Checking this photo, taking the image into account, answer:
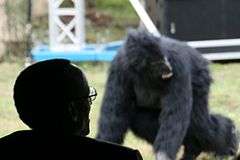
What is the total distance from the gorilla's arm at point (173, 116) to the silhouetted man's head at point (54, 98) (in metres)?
1.27

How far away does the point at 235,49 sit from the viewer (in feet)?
17.0

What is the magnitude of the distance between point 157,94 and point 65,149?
4.40 ft

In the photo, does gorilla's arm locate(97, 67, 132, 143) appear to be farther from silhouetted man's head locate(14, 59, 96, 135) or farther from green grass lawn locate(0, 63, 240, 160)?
silhouetted man's head locate(14, 59, 96, 135)

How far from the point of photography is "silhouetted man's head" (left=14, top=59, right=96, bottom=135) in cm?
144

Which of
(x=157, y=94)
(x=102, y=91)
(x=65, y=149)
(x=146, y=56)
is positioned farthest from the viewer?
(x=102, y=91)

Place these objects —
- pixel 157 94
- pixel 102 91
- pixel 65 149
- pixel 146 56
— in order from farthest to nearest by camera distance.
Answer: pixel 102 91 < pixel 157 94 < pixel 146 56 < pixel 65 149

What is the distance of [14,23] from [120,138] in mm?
2622

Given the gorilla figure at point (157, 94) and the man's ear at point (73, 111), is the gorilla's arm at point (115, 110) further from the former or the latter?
the man's ear at point (73, 111)

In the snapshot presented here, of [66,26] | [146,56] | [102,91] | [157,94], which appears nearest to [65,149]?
[146,56]

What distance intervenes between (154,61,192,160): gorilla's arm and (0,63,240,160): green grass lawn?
11 cm

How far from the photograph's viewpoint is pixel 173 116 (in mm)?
2750

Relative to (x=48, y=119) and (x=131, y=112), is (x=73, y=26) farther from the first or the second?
(x=48, y=119)

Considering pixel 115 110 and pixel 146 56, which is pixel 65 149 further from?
pixel 115 110

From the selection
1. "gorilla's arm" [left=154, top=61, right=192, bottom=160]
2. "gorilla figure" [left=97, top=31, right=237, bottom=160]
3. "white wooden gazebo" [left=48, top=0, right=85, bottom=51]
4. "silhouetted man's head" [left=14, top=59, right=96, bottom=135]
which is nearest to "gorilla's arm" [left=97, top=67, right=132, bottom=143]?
"gorilla figure" [left=97, top=31, right=237, bottom=160]
